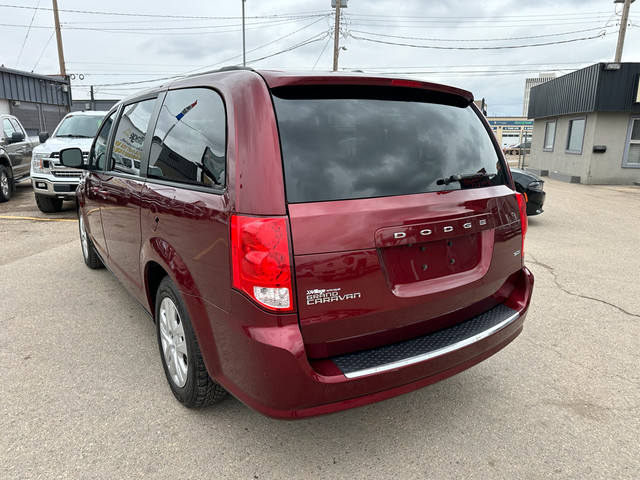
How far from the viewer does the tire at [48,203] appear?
29.1ft

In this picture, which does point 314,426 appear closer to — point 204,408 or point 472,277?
point 204,408

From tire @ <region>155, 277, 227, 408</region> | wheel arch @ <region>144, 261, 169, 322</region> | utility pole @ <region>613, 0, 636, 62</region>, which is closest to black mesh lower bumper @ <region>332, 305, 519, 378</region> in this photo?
tire @ <region>155, 277, 227, 408</region>

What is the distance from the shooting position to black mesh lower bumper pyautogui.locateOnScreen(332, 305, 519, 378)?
6.51ft

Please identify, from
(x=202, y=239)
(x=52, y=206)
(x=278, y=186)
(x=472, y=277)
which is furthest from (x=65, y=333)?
(x=52, y=206)

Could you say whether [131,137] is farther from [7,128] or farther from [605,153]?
[605,153]

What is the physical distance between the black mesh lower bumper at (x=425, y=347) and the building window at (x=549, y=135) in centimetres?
1943

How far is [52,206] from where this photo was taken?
9000 millimetres

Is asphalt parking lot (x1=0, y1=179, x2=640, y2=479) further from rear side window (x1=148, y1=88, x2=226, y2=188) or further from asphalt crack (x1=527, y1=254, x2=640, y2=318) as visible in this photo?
rear side window (x1=148, y1=88, x2=226, y2=188)

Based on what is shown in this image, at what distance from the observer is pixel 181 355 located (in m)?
2.60

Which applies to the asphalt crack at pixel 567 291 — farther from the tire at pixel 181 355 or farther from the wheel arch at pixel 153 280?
the wheel arch at pixel 153 280

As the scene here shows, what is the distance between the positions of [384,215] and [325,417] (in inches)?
50.1

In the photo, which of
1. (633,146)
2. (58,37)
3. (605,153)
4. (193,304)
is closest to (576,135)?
(605,153)

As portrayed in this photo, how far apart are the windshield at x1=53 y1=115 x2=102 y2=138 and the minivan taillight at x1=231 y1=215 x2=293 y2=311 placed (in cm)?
899

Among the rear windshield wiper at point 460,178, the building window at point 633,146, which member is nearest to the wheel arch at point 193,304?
the rear windshield wiper at point 460,178
